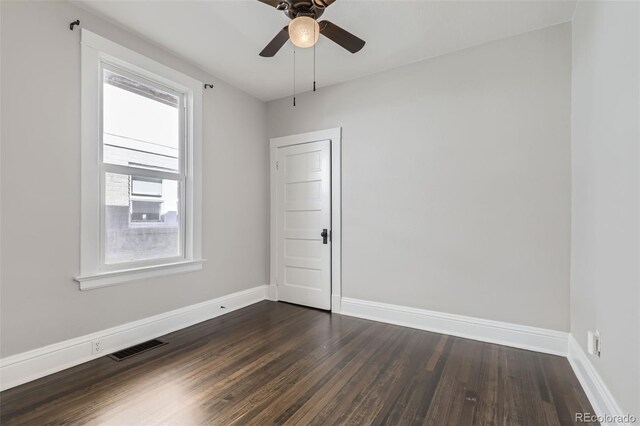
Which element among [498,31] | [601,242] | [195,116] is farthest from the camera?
[195,116]

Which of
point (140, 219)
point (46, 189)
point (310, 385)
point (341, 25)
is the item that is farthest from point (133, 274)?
point (341, 25)

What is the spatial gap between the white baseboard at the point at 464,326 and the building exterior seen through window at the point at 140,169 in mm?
2210

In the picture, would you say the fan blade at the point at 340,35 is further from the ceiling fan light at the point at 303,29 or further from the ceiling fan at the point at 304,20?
the ceiling fan light at the point at 303,29

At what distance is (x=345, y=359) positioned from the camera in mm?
2537

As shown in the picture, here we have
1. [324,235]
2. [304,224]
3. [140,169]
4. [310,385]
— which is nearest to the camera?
[310,385]

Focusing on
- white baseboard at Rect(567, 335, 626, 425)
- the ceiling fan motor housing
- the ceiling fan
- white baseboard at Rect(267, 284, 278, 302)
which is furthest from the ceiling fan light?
white baseboard at Rect(267, 284, 278, 302)

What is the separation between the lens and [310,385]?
214 cm

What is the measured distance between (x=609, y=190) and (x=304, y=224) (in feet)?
9.86

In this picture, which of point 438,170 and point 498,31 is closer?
point 498,31

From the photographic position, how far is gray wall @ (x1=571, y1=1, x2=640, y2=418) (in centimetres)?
143

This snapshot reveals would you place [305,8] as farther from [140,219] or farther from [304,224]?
[304,224]

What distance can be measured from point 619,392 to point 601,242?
2.64ft

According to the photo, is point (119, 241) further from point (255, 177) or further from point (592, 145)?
point (592, 145)

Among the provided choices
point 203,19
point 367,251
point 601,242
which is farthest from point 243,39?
point 601,242
